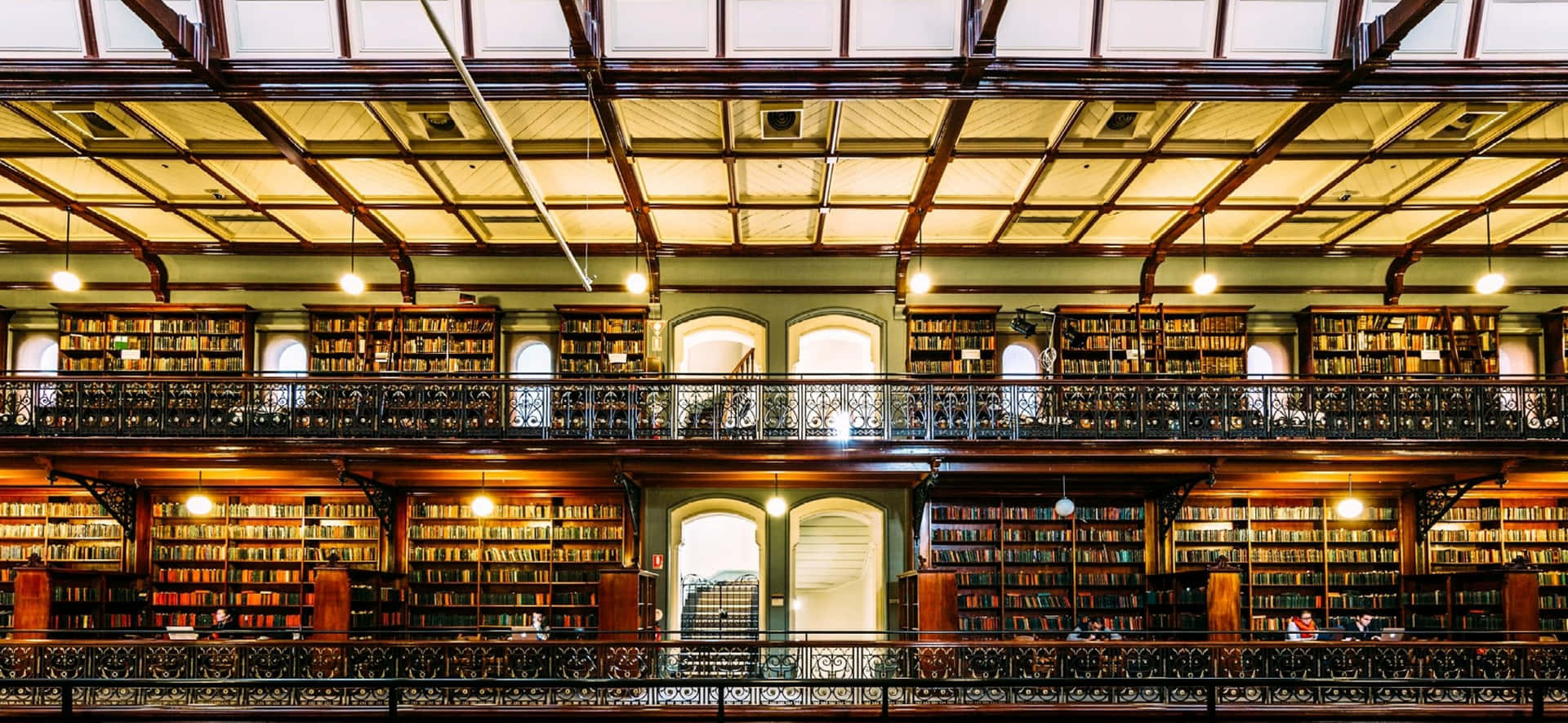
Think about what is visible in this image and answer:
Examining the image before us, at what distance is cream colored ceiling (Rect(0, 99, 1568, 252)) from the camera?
957cm

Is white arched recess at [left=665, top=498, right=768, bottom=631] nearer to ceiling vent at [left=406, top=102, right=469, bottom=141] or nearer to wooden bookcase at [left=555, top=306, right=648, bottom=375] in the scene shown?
wooden bookcase at [left=555, top=306, right=648, bottom=375]

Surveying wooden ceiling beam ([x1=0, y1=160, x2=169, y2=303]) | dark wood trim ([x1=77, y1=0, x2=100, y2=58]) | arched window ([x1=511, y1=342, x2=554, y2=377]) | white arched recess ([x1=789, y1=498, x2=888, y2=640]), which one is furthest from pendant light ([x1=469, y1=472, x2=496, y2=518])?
dark wood trim ([x1=77, y1=0, x2=100, y2=58])

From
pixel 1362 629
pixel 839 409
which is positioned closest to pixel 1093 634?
pixel 1362 629

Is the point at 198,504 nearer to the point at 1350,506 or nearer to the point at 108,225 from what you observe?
the point at 108,225

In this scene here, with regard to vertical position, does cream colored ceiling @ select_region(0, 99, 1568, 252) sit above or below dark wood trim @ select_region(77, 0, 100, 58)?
below

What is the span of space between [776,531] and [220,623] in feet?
18.3

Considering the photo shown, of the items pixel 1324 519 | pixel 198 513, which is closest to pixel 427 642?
pixel 198 513

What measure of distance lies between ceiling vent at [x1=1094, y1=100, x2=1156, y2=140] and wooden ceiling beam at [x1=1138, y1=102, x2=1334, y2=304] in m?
1.06

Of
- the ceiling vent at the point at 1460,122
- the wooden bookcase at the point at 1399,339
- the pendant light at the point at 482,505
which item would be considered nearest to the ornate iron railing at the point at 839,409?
the pendant light at the point at 482,505

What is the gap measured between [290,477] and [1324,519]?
1074 centimetres

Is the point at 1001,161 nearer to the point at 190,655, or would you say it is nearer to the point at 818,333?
the point at 818,333

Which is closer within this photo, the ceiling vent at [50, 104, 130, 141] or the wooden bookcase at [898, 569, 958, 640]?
the ceiling vent at [50, 104, 130, 141]

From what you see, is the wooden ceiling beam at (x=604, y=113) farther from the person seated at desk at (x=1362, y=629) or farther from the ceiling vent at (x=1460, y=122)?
the person seated at desk at (x=1362, y=629)

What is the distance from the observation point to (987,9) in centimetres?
802
